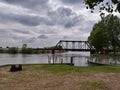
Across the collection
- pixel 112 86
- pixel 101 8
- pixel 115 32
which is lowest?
pixel 112 86

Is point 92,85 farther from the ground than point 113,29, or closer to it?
closer to it

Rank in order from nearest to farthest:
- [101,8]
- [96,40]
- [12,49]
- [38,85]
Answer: [101,8], [38,85], [96,40], [12,49]

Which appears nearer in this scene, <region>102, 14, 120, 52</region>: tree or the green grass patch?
the green grass patch

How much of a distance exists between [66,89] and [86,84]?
211 cm

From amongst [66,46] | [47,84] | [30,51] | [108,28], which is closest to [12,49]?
[30,51]

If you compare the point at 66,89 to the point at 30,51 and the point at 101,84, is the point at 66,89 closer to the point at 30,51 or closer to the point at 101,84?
the point at 101,84

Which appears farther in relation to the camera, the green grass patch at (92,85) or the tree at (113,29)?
the tree at (113,29)

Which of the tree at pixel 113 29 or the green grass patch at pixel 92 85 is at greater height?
the tree at pixel 113 29

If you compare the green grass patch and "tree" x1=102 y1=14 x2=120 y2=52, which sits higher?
"tree" x1=102 y1=14 x2=120 y2=52

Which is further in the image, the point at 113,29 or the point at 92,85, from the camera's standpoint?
the point at 113,29

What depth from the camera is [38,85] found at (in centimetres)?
1647

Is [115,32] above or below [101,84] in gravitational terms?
above

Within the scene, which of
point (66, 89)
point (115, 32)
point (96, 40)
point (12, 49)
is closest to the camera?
point (66, 89)

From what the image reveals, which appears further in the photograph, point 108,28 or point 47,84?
point 108,28
